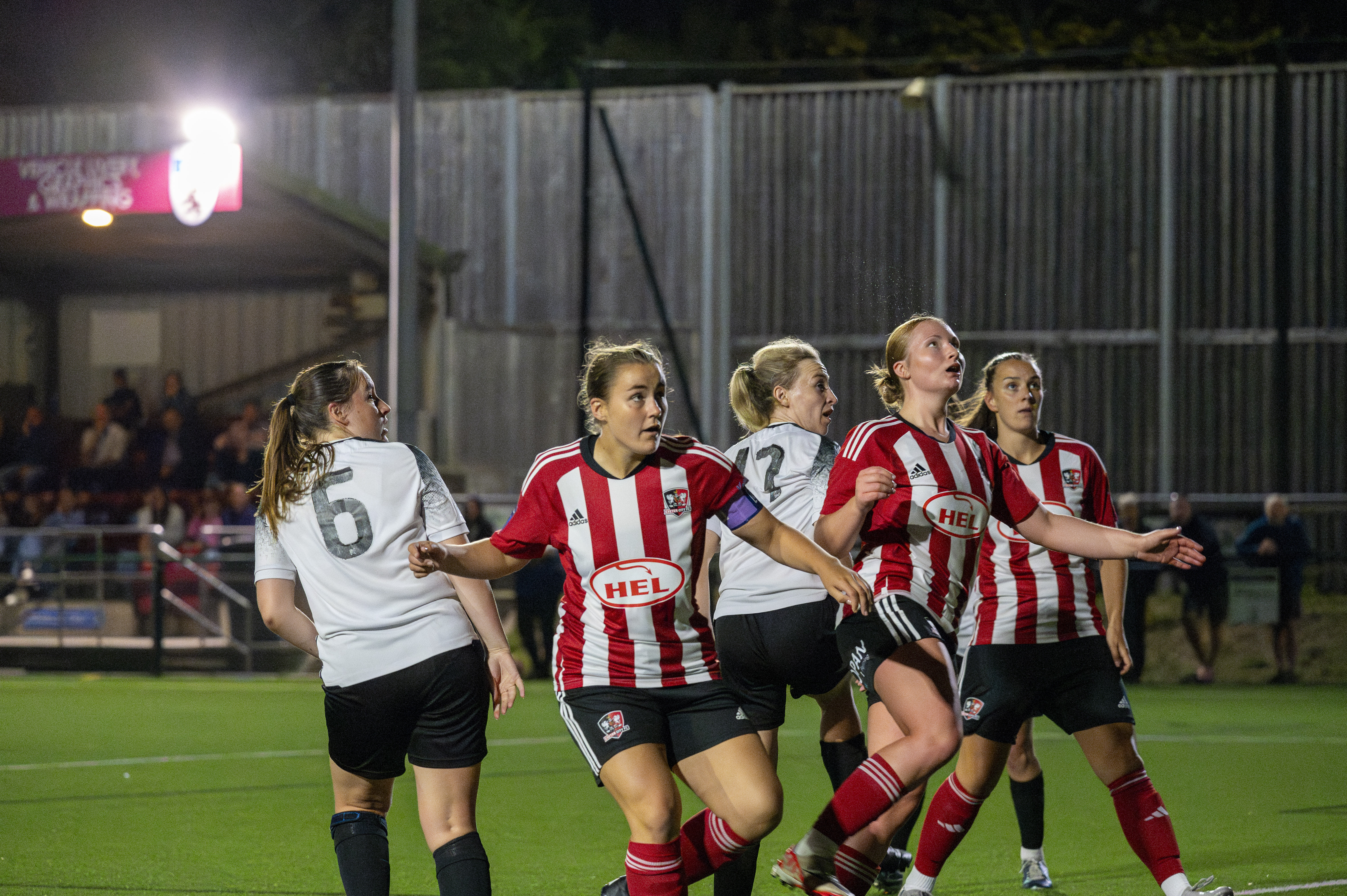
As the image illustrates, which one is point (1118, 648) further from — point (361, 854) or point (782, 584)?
point (361, 854)

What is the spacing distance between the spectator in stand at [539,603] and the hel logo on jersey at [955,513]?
32.8 ft

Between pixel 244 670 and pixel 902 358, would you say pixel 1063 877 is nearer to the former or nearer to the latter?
pixel 902 358

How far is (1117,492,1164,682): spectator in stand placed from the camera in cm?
1439

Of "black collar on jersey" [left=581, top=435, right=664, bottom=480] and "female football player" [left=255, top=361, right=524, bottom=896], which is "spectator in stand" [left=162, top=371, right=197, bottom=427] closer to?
"female football player" [left=255, top=361, right=524, bottom=896]

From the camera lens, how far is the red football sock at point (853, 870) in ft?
15.8

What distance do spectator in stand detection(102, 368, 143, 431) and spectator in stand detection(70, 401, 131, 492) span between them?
2.03 ft

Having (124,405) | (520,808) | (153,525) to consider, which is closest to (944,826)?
(520,808)

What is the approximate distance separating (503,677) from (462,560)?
35 centimetres

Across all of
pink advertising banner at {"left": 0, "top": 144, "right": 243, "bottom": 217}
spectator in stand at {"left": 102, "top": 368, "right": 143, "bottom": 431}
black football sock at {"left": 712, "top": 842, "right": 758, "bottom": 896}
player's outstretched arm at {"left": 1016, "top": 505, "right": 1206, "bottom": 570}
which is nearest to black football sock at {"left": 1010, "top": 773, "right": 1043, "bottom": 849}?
player's outstretched arm at {"left": 1016, "top": 505, "right": 1206, "bottom": 570}

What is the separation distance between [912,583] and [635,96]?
17.3m

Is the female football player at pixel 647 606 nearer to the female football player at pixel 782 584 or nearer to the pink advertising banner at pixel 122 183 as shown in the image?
the female football player at pixel 782 584

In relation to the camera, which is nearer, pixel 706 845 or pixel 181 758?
pixel 706 845

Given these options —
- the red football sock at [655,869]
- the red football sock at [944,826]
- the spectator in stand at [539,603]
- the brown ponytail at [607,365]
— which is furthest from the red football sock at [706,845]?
the spectator in stand at [539,603]

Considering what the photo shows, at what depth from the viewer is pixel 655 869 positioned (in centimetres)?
419
